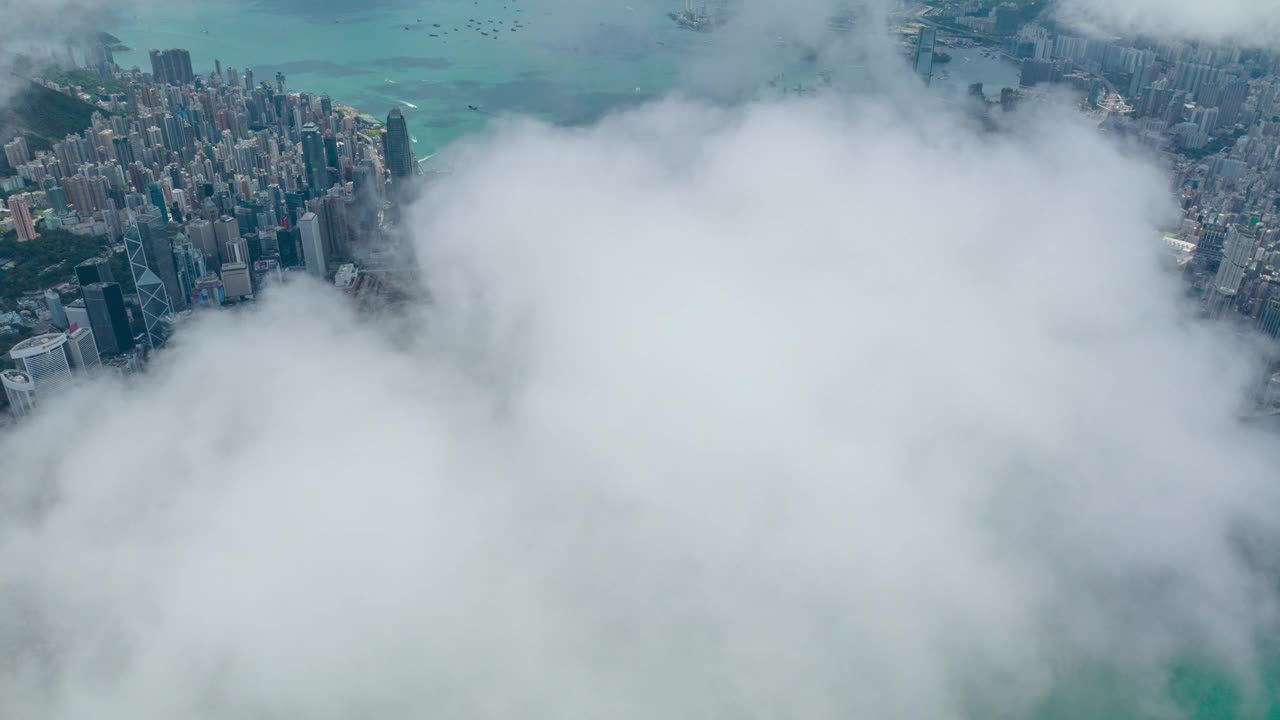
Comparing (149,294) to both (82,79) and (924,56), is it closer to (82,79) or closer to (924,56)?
(924,56)

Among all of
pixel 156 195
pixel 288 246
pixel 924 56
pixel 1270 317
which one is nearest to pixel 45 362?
pixel 288 246

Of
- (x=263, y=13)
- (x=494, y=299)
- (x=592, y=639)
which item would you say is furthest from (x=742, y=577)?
(x=263, y=13)

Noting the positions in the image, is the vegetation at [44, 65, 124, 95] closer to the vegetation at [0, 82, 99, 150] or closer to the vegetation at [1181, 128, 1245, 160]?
the vegetation at [0, 82, 99, 150]

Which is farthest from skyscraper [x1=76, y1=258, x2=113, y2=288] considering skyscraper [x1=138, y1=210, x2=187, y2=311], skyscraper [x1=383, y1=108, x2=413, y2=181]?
skyscraper [x1=383, y1=108, x2=413, y2=181]

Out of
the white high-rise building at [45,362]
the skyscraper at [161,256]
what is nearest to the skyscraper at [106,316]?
the white high-rise building at [45,362]

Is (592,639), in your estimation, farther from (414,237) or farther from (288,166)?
(288,166)

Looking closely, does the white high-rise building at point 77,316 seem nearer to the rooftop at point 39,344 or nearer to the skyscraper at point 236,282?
the rooftop at point 39,344

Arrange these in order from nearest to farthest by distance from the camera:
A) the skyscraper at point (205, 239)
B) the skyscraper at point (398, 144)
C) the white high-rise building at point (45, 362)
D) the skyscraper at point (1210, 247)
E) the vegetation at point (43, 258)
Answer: the white high-rise building at point (45, 362)
the skyscraper at point (1210, 247)
the vegetation at point (43, 258)
the skyscraper at point (205, 239)
the skyscraper at point (398, 144)
